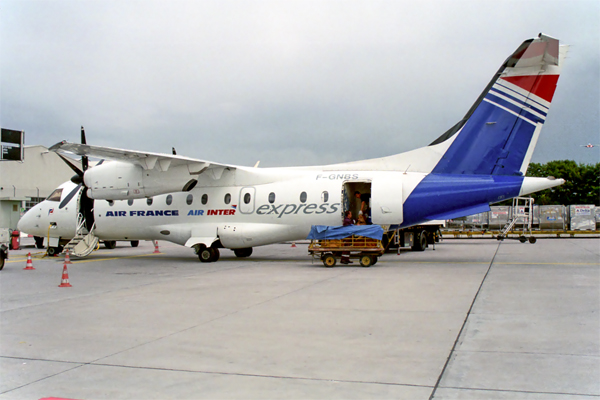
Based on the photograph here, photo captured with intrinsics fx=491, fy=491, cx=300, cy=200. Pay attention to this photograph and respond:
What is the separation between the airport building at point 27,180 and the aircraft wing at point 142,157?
104 feet

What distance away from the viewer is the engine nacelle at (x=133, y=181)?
17797mm

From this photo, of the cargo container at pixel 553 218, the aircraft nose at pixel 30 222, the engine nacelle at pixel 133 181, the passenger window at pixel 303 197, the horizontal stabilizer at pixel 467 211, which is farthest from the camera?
the cargo container at pixel 553 218

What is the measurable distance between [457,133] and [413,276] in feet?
19.0

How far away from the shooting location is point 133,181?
17.9 m

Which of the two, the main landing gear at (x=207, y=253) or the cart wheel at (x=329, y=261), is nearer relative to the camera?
the cart wheel at (x=329, y=261)

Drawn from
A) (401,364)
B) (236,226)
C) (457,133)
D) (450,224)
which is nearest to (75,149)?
(236,226)

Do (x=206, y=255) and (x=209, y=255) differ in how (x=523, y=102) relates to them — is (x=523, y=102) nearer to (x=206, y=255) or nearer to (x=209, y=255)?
(x=209, y=255)

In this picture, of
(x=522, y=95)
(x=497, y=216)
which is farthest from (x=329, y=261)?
(x=497, y=216)

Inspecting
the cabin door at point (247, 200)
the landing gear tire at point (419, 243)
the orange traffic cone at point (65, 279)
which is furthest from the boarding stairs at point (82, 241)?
the landing gear tire at point (419, 243)

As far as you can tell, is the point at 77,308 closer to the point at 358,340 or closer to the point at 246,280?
the point at 246,280

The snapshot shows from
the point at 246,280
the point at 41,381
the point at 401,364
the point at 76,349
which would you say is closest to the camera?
the point at 41,381

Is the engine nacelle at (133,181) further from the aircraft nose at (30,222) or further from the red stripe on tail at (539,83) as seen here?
the red stripe on tail at (539,83)

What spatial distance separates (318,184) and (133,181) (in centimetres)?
673

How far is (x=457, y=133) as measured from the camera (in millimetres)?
16328
